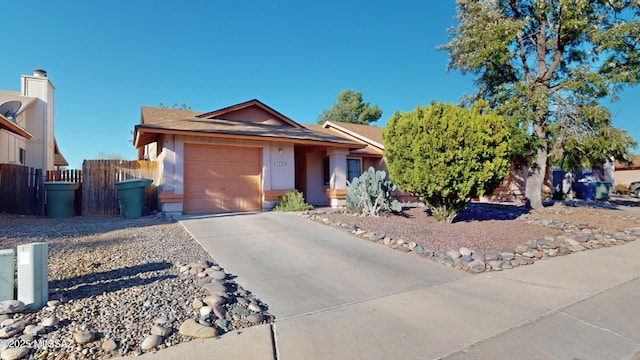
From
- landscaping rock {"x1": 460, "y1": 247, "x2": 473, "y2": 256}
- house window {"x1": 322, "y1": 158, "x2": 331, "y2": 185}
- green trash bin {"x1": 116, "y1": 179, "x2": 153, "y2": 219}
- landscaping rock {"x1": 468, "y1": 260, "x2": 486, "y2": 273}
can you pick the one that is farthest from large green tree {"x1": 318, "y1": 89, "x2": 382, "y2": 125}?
landscaping rock {"x1": 468, "y1": 260, "x2": 486, "y2": 273}

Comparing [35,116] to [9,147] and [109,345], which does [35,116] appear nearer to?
[9,147]

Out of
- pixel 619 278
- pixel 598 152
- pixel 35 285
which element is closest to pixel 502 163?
pixel 619 278

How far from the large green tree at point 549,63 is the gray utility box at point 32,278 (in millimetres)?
12611

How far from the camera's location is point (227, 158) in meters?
10.9

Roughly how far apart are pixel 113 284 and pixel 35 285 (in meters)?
0.82

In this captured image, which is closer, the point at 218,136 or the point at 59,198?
the point at 59,198

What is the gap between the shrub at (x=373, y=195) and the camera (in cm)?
948

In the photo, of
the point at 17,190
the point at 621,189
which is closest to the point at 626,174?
the point at 621,189

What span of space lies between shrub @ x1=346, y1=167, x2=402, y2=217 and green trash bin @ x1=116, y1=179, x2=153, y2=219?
6373 millimetres

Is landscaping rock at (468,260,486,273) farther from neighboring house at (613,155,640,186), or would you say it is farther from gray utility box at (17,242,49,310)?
neighboring house at (613,155,640,186)

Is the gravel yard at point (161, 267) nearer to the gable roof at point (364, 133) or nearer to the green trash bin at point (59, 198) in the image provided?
the green trash bin at point (59, 198)

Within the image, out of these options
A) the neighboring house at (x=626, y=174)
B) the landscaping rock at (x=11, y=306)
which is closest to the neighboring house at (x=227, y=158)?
the landscaping rock at (x=11, y=306)

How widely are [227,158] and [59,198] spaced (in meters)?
4.92

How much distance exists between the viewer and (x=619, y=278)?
5.12 m
